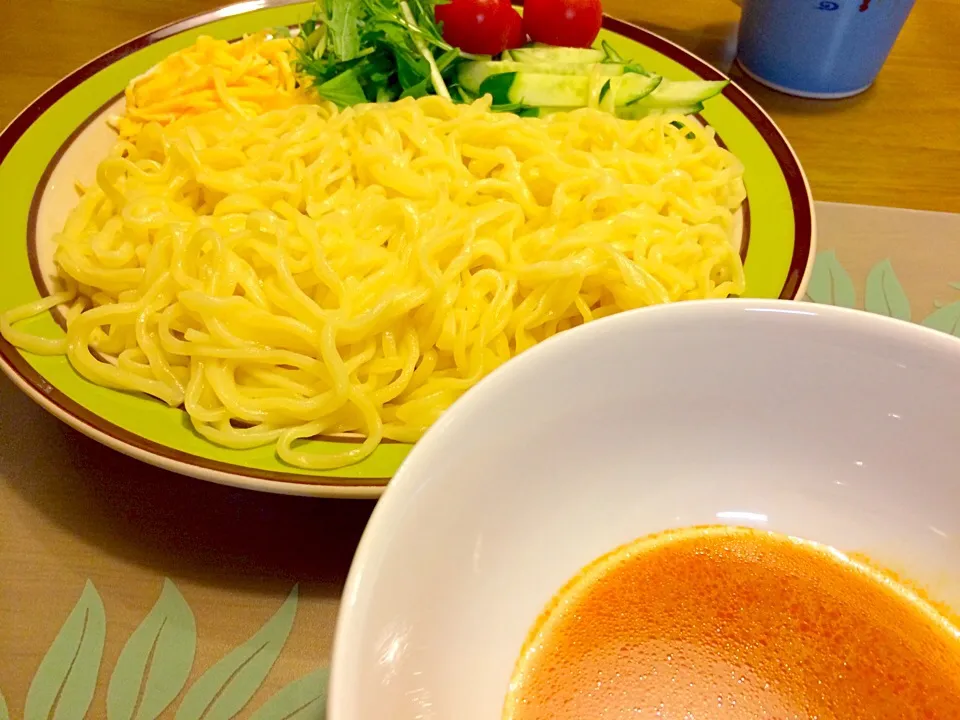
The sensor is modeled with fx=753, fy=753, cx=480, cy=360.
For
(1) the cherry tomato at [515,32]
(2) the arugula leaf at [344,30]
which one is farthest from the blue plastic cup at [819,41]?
(2) the arugula leaf at [344,30]

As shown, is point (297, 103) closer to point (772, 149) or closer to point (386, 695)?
point (772, 149)

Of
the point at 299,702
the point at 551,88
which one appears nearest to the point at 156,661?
the point at 299,702

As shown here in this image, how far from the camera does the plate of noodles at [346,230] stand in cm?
110

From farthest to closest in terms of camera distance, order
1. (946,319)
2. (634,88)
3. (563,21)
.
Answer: (563,21) < (634,88) < (946,319)

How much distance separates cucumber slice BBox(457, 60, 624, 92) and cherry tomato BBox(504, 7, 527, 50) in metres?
0.07

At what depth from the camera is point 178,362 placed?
1212mm

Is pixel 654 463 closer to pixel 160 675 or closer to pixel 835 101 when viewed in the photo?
pixel 160 675

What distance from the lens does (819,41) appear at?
6.79 ft

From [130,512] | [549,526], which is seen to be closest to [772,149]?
[549,526]

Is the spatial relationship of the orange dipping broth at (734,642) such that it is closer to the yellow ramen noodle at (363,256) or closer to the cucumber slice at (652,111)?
the yellow ramen noodle at (363,256)

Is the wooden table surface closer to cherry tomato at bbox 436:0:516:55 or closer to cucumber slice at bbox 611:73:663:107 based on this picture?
cucumber slice at bbox 611:73:663:107

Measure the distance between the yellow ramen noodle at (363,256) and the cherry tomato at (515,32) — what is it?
32 centimetres

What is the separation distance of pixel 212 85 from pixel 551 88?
776 millimetres

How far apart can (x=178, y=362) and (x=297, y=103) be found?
32.4 inches
